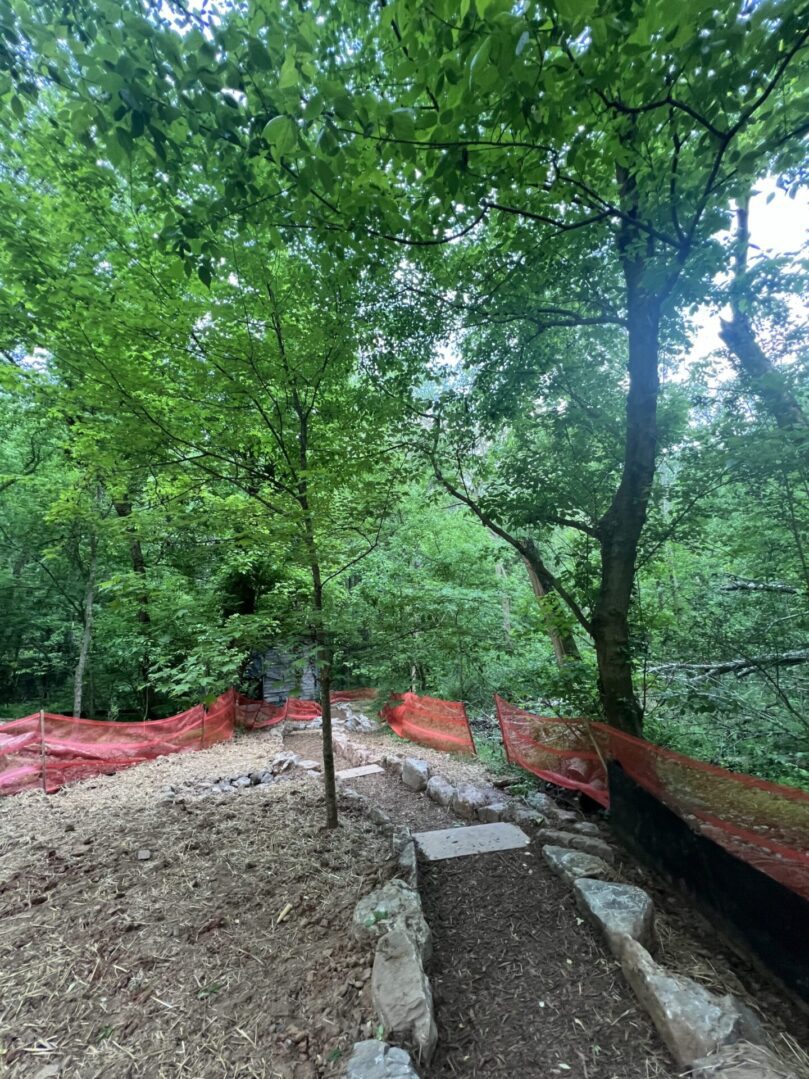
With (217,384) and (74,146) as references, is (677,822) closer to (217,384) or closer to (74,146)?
(217,384)

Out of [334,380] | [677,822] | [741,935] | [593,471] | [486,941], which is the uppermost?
[334,380]

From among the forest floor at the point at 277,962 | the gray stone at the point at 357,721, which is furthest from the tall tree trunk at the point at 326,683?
the gray stone at the point at 357,721

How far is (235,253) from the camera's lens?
3.05 meters

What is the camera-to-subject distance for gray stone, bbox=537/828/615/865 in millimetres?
3229

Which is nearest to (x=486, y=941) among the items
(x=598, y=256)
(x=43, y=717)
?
(x=598, y=256)

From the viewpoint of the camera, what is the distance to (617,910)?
2547 millimetres

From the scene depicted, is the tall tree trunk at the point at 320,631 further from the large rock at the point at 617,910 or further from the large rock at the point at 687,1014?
the large rock at the point at 687,1014

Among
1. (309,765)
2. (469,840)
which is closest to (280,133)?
(469,840)

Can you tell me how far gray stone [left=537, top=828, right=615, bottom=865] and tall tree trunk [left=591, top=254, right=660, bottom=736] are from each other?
0.88 meters

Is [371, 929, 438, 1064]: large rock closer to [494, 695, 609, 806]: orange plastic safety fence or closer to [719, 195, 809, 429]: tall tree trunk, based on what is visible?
[494, 695, 609, 806]: orange plastic safety fence

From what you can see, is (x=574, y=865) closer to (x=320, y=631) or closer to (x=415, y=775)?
(x=320, y=631)

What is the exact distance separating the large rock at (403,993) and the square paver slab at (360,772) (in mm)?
3847

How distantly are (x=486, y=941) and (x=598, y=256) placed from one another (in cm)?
533

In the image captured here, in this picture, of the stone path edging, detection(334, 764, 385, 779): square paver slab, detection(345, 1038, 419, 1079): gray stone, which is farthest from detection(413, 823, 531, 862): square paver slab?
detection(334, 764, 385, 779): square paver slab
